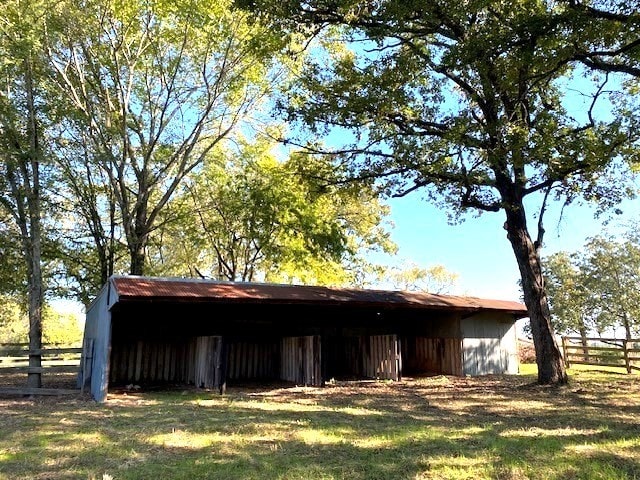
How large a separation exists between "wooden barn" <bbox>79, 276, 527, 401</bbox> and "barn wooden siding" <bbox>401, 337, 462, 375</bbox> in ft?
0.12

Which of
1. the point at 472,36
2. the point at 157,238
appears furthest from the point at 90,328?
the point at 472,36

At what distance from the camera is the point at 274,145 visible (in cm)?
2384

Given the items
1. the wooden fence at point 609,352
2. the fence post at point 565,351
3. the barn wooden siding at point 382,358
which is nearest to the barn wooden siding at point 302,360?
the barn wooden siding at point 382,358

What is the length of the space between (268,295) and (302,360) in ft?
7.67

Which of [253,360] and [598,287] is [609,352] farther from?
[598,287]

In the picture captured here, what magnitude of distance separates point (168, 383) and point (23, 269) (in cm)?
948

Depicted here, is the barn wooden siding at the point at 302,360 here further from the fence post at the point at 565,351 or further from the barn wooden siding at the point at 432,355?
the fence post at the point at 565,351

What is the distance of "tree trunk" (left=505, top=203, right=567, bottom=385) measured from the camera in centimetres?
1269

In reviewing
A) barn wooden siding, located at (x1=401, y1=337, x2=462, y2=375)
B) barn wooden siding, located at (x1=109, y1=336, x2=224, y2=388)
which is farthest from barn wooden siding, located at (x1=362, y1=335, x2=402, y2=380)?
barn wooden siding, located at (x1=109, y1=336, x2=224, y2=388)

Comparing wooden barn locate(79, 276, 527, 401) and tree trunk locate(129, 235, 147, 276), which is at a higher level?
tree trunk locate(129, 235, 147, 276)

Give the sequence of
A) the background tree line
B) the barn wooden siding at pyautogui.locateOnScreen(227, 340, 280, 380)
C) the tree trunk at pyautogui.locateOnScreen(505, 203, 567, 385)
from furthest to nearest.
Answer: the background tree line → the barn wooden siding at pyautogui.locateOnScreen(227, 340, 280, 380) → the tree trunk at pyautogui.locateOnScreen(505, 203, 567, 385)

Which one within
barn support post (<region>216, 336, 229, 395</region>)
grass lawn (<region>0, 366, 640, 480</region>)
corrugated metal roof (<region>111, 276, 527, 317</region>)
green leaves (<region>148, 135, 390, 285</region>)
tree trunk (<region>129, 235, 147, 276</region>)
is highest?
green leaves (<region>148, 135, 390, 285</region>)

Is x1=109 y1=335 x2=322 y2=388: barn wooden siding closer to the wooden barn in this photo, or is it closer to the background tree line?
the wooden barn

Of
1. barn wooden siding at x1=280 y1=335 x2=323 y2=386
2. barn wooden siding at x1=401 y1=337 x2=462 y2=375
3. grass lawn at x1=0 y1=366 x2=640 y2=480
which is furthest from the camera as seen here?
barn wooden siding at x1=401 y1=337 x2=462 y2=375
